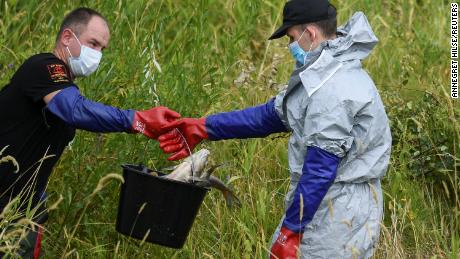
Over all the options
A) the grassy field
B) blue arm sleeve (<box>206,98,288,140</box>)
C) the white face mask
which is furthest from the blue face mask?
the white face mask

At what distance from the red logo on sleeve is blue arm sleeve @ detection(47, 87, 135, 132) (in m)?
0.05

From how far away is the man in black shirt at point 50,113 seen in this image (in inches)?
152

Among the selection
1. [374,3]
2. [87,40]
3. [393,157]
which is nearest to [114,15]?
[87,40]

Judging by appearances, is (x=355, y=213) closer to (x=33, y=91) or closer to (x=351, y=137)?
(x=351, y=137)

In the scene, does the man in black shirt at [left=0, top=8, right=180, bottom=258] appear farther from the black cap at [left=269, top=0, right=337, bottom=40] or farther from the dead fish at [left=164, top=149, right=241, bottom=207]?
the black cap at [left=269, top=0, right=337, bottom=40]

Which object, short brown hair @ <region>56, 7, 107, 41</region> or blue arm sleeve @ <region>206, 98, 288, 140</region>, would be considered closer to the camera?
short brown hair @ <region>56, 7, 107, 41</region>

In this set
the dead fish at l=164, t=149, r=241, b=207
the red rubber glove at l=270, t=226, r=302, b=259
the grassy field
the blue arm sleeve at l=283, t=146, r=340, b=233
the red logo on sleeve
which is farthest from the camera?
the grassy field

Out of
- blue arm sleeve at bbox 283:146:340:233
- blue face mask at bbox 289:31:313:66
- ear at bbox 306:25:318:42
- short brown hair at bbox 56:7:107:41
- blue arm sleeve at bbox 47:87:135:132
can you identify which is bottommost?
blue arm sleeve at bbox 283:146:340:233

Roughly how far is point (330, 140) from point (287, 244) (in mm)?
464

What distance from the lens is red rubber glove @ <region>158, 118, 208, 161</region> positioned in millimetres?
4227

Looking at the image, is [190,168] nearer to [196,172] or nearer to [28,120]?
[196,172]

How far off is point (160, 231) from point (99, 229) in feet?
2.97

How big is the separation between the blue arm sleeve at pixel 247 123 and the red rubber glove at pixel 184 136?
0.13 feet

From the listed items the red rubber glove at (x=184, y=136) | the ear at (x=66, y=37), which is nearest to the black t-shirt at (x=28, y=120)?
the ear at (x=66, y=37)
